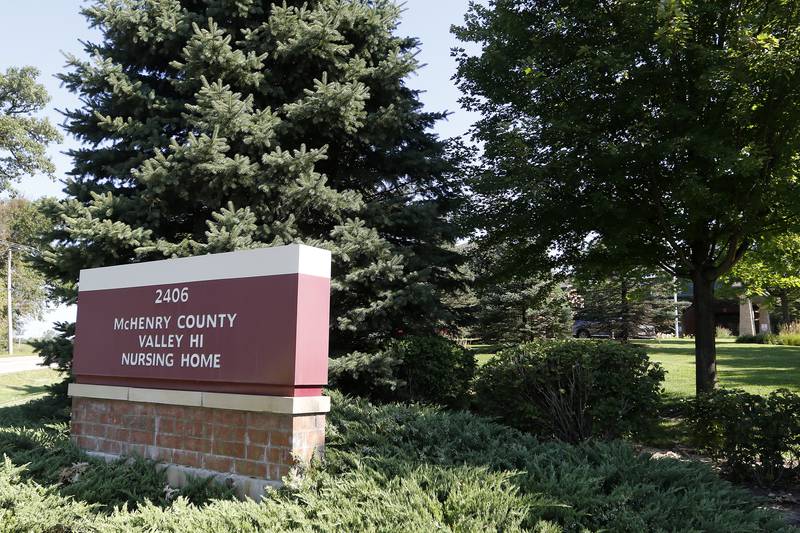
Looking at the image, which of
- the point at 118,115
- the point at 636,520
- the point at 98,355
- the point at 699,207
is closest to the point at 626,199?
the point at 699,207

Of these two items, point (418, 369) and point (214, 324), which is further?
point (418, 369)

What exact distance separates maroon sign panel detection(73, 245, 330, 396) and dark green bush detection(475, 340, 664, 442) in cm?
256

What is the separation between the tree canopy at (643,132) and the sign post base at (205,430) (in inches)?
201

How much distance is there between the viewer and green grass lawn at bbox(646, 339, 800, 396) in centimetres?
1147

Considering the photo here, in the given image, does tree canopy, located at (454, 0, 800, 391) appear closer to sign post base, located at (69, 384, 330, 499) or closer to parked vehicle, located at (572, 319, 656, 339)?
sign post base, located at (69, 384, 330, 499)

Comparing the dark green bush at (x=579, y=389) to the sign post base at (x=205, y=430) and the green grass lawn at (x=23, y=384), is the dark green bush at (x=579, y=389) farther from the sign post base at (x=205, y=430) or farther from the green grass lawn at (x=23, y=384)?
the green grass lawn at (x=23, y=384)

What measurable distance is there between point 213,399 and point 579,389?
3.63 m

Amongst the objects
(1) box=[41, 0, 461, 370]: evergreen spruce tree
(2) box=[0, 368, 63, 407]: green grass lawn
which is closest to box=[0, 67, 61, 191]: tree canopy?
(2) box=[0, 368, 63, 407]: green grass lawn

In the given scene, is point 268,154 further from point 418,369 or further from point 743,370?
point 743,370

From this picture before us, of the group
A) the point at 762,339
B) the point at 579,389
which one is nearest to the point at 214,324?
the point at 579,389

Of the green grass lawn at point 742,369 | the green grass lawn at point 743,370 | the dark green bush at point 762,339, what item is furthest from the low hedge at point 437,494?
the dark green bush at point 762,339

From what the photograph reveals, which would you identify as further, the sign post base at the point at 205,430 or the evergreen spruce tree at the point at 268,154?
the evergreen spruce tree at the point at 268,154

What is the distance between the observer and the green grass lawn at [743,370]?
1147cm

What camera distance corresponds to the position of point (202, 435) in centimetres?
503
